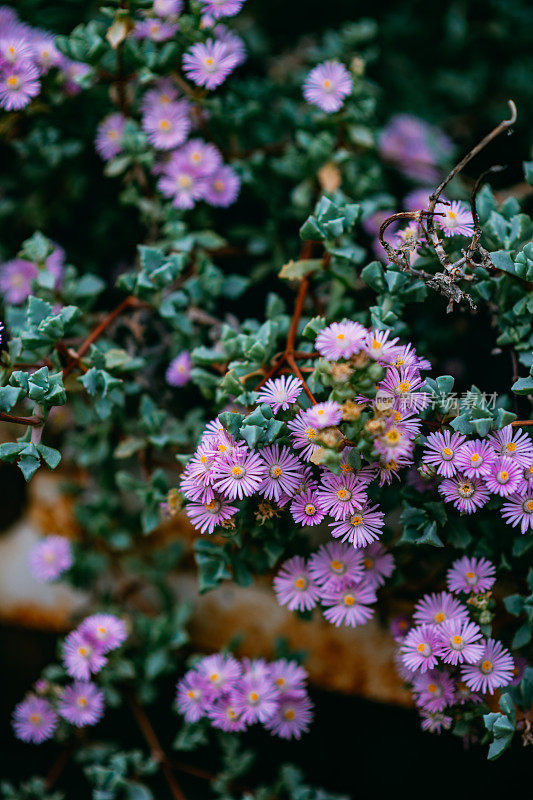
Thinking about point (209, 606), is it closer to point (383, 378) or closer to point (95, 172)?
point (383, 378)

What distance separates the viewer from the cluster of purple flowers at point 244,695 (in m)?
1.33

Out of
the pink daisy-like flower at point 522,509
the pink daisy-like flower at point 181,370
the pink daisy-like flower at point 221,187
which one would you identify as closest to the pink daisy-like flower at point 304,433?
the pink daisy-like flower at point 522,509

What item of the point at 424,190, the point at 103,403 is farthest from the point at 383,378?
the point at 424,190

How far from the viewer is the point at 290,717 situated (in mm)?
1371

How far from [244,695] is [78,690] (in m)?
0.40

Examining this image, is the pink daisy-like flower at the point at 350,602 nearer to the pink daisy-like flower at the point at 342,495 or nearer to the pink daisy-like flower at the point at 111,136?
the pink daisy-like flower at the point at 342,495

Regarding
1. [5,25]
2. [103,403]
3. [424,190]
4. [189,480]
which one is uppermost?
[5,25]

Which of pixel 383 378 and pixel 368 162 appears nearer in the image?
pixel 383 378

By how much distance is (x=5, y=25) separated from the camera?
1.61 meters

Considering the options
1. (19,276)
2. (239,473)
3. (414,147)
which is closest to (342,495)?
(239,473)

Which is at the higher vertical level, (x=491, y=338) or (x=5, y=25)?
(x=5, y=25)

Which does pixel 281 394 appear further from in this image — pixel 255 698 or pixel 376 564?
pixel 255 698

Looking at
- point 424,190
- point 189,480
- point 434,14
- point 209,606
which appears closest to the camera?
point 189,480

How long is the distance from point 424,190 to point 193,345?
2.69 ft
